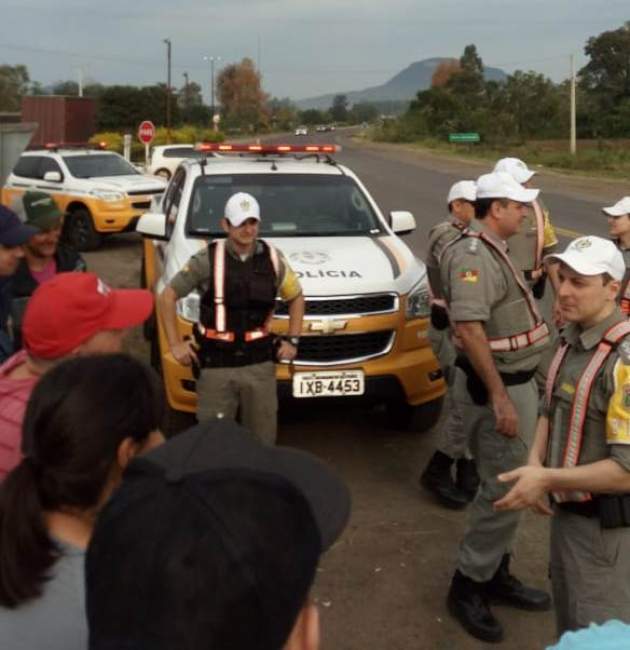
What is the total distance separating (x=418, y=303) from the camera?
18.6 feet

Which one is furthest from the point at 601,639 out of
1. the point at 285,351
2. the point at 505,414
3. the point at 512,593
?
the point at 285,351

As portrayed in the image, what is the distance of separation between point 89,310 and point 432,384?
350cm

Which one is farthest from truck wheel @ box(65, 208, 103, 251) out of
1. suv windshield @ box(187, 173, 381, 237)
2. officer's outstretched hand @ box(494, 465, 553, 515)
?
officer's outstretched hand @ box(494, 465, 553, 515)

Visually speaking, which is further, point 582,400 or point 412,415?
point 412,415

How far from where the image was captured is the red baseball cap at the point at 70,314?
2.38m

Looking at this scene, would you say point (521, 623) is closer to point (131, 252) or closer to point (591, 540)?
point (591, 540)

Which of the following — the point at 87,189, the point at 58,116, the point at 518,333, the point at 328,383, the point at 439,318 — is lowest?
the point at 328,383

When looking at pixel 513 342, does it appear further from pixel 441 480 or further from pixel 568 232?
pixel 568 232

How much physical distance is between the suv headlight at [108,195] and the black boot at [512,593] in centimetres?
1166

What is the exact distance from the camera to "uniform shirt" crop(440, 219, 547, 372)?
3578 millimetres

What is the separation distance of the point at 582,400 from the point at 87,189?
508 inches

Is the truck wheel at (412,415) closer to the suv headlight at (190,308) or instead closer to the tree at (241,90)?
the suv headlight at (190,308)

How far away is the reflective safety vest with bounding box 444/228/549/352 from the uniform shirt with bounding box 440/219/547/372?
1cm

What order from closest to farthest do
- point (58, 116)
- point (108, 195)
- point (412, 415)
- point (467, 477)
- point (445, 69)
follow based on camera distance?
1. point (467, 477)
2. point (412, 415)
3. point (108, 195)
4. point (58, 116)
5. point (445, 69)
